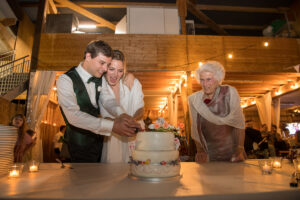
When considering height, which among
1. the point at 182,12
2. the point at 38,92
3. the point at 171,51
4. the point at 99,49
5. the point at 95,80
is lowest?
the point at 95,80

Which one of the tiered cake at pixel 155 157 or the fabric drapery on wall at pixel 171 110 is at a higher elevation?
the fabric drapery on wall at pixel 171 110

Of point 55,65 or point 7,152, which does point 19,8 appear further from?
point 7,152

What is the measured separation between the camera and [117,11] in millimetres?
10016

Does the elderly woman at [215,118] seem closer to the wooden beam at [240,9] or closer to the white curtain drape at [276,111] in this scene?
the wooden beam at [240,9]

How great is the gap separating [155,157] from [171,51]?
21.8ft

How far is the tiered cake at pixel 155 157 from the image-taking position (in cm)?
81

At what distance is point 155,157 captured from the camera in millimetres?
841

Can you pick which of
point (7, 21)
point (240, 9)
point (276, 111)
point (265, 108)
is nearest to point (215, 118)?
point (7, 21)

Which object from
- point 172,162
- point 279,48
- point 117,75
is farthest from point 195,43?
point 172,162

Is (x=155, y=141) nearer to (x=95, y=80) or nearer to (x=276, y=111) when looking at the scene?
(x=95, y=80)

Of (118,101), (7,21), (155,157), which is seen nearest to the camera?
(155,157)

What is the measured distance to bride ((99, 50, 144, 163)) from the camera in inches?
64.8

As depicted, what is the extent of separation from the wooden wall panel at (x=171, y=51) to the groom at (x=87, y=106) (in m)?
5.32

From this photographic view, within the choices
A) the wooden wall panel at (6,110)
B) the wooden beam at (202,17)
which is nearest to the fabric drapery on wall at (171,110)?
the wooden beam at (202,17)
